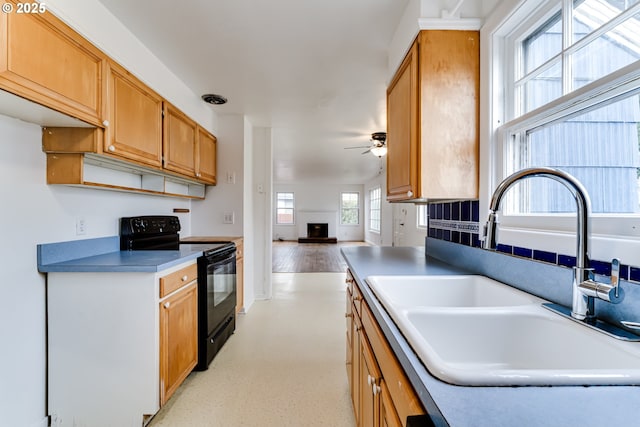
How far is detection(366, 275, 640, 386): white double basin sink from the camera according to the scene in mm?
532

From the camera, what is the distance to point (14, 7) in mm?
1138

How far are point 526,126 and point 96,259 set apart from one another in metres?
2.43

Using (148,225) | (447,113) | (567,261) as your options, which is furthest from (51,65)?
(567,261)

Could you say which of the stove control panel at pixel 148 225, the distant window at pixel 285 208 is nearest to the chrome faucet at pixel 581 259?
the stove control panel at pixel 148 225

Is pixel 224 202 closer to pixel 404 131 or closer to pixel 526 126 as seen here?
pixel 404 131

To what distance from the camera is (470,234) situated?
1.63m

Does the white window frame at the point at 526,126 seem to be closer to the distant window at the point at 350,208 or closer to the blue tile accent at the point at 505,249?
the blue tile accent at the point at 505,249

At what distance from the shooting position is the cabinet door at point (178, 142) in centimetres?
235

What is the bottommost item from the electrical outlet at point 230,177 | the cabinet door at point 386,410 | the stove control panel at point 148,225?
the cabinet door at point 386,410

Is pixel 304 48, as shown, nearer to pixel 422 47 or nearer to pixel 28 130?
pixel 422 47

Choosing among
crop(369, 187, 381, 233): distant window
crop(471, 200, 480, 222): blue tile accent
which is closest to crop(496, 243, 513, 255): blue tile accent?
crop(471, 200, 480, 222): blue tile accent

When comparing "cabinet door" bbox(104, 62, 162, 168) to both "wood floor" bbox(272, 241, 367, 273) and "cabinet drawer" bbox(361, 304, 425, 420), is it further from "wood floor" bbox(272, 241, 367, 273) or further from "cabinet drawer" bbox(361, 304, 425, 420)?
"wood floor" bbox(272, 241, 367, 273)

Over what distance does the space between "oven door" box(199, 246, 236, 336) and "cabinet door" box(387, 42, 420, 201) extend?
1.48m

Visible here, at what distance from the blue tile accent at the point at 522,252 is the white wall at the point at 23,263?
235 cm
